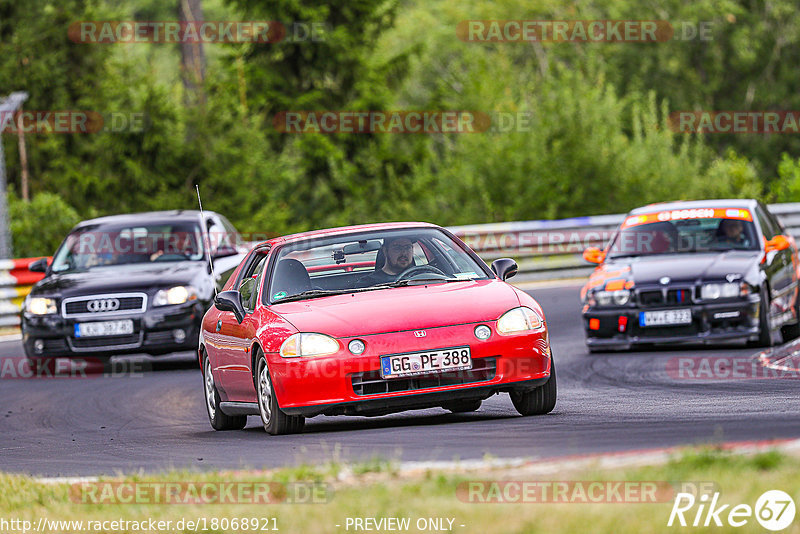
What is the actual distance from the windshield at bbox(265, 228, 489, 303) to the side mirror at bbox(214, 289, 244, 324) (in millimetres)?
302

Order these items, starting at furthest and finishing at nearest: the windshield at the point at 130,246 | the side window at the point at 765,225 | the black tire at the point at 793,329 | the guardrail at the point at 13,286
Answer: the guardrail at the point at 13,286
the windshield at the point at 130,246
the side window at the point at 765,225
the black tire at the point at 793,329

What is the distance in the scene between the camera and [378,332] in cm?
903

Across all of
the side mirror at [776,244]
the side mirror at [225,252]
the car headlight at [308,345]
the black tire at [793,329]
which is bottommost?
the black tire at [793,329]

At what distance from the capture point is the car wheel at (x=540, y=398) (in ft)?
31.0

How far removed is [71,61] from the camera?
128 ft

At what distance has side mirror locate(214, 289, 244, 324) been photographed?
33.7 feet

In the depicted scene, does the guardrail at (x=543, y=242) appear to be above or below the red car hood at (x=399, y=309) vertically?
below

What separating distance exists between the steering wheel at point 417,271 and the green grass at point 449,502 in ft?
10.7

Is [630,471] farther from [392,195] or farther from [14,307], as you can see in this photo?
[392,195]

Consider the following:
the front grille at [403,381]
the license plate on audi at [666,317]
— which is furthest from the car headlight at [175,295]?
the front grille at [403,381]

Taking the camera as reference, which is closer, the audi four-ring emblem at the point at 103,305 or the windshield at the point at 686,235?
the windshield at the point at 686,235

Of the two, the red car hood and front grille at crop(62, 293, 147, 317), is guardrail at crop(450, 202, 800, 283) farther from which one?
the red car hood

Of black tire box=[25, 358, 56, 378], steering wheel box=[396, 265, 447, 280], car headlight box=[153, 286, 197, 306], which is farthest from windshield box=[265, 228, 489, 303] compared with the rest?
black tire box=[25, 358, 56, 378]

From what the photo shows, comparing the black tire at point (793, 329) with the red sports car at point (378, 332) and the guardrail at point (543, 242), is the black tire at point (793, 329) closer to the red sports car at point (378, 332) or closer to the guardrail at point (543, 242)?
the red sports car at point (378, 332)
